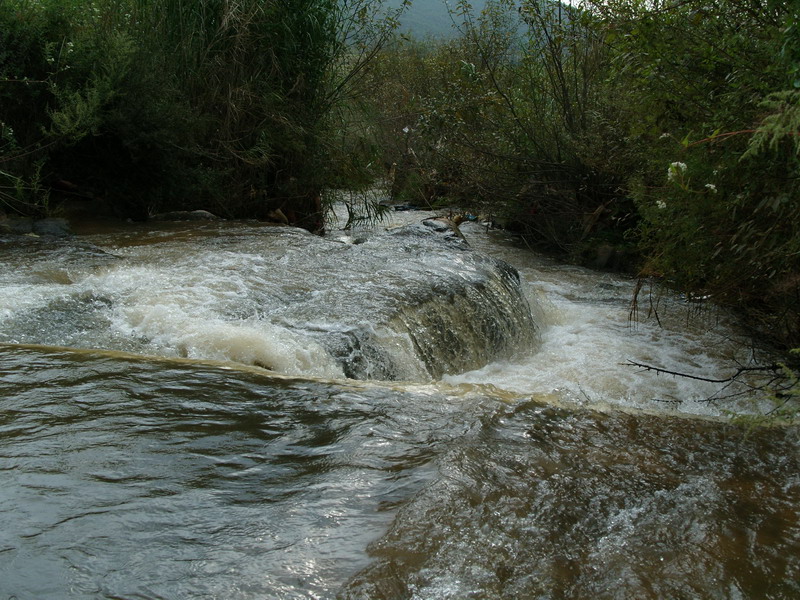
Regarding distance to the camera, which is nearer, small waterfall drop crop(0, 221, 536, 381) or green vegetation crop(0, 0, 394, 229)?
small waterfall drop crop(0, 221, 536, 381)

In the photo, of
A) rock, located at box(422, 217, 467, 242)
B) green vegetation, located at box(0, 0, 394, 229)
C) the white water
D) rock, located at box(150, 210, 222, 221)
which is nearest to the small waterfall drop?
the white water

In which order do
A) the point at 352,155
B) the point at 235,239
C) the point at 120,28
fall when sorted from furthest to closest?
the point at 352,155
the point at 120,28
the point at 235,239

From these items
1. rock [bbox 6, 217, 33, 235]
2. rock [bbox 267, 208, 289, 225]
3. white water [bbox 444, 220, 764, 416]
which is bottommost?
white water [bbox 444, 220, 764, 416]

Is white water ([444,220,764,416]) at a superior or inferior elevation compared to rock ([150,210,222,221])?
inferior

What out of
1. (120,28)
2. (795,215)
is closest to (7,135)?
(120,28)

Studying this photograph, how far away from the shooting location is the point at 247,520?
256cm

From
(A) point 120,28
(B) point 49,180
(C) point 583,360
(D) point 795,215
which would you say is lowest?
(C) point 583,360

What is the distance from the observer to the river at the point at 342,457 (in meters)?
2.35

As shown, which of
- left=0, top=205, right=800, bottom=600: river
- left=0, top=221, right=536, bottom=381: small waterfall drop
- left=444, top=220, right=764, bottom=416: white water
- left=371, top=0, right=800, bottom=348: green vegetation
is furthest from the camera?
left=444, top=220, right=764, bottom=416: white water

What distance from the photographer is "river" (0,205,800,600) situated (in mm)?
2354

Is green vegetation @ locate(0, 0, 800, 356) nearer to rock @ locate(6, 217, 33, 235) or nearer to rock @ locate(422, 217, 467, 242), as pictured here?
rock @ locate(6, 217, 33, 235)

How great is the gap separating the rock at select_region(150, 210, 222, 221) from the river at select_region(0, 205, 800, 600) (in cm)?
290

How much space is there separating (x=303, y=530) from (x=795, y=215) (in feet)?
11.1

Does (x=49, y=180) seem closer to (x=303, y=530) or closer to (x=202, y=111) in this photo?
(x=202, y=111)
